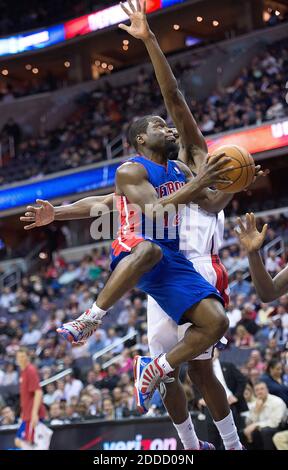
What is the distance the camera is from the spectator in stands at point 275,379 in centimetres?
884

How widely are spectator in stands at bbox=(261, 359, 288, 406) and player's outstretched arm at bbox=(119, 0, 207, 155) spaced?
388cm

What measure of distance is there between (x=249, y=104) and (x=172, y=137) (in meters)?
15.7

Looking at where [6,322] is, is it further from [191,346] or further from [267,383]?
[191,346]

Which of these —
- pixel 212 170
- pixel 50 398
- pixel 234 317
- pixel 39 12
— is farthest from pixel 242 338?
pixel 39 12

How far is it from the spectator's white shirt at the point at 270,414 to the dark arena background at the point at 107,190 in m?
0.02

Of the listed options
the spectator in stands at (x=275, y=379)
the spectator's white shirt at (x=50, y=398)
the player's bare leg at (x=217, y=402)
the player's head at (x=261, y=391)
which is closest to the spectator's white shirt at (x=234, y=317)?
the spectator's white shirt at (x=50, y=398)

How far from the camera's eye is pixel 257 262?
5.70 metres

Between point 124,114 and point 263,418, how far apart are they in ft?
61.2

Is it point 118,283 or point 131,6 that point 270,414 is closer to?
point 118,283

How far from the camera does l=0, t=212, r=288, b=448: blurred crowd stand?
10953mm

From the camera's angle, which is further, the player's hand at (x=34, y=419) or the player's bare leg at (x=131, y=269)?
the player's hand at (x=34, y=419)

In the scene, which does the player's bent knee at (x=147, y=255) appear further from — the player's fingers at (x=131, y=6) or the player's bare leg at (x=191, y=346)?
the player's fingers at (x=131, y=6)

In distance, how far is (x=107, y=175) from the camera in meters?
23.0

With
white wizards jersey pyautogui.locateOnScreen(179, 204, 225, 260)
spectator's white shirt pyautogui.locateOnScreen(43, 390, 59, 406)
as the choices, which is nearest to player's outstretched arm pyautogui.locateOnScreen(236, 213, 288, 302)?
white wizards jersey pyautogui.locateOnScreen(179, 204, 225, 260)
